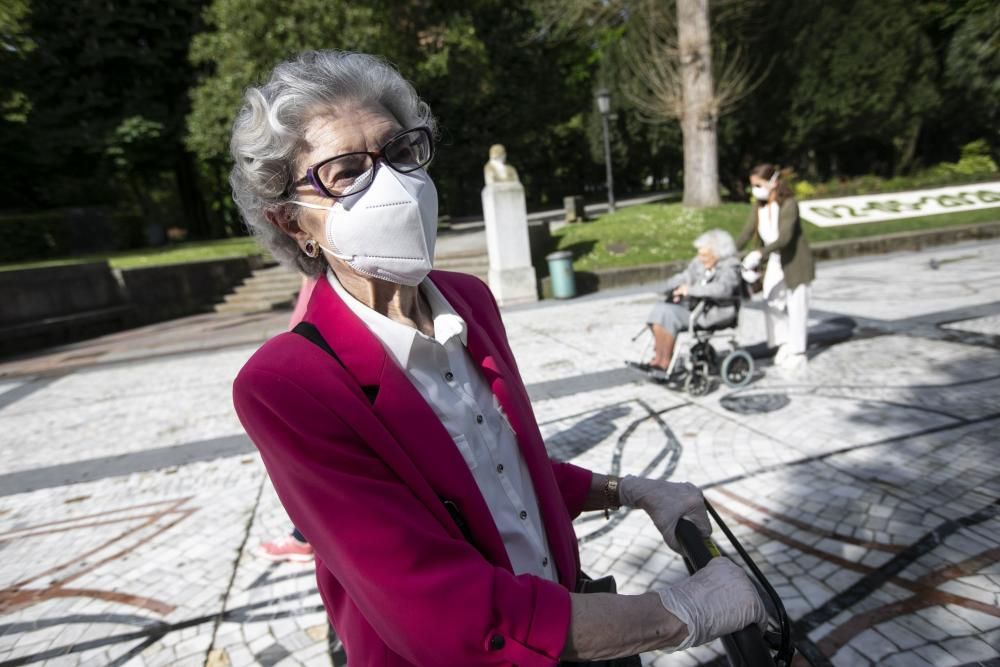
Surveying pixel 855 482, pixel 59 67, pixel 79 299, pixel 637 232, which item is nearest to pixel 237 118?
pixel 855 482

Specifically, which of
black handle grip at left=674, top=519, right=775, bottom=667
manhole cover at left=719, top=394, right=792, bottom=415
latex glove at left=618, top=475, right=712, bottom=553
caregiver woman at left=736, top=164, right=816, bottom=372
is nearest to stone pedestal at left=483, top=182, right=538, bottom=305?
caregiver woman at left=736, top=164, right=816, bottom=372

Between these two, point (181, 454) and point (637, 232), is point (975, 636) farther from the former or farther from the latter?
point (637, 232)

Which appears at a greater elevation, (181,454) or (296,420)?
(296,420)

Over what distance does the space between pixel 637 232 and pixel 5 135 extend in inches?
839

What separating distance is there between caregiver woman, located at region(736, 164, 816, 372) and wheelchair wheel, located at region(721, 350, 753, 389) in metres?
0.63

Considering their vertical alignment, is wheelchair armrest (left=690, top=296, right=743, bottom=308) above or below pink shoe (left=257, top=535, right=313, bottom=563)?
above

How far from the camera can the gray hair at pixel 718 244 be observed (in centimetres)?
520

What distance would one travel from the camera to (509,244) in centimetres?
1114

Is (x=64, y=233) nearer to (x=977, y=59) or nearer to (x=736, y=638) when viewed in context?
(x=736, y=638)

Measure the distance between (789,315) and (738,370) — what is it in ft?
2.86

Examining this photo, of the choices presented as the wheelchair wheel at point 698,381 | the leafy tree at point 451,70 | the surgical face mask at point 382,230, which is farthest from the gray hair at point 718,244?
the surgical face mask at point 382,230

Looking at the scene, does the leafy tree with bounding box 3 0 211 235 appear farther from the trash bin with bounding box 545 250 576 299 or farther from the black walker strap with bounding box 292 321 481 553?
the black walker strap with bounding box 292 321 481 553

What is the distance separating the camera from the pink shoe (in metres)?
3.39

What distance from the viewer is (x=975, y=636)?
89.4 inches
